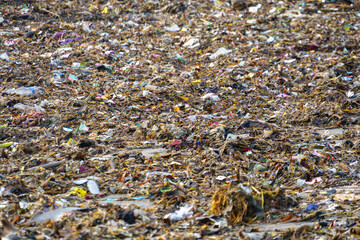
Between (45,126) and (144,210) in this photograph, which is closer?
(144,210)

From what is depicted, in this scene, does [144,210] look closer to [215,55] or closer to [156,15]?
[215,55]

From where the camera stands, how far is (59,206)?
2.53 meters

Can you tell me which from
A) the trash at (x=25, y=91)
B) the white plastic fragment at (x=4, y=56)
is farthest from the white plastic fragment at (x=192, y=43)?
the white plastic fragment at (x=4, y=56)

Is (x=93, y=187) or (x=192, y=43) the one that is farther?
(x=192, y=43)

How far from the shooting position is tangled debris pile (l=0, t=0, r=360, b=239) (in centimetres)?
250

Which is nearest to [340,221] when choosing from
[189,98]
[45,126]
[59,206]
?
[59,206]

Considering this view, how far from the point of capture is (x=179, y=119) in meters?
4.14

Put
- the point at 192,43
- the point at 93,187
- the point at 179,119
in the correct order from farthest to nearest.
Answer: the point at 192,43 → the point at 179,119 → the point at 93,187

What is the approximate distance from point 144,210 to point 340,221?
1.28 m

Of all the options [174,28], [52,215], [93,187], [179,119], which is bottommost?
[179,119]

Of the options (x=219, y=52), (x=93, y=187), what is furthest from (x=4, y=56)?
(x=93, y=187)

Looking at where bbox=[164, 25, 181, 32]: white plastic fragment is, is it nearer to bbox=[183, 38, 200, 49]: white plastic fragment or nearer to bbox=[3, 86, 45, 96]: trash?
bbox=[183, 38, 200, 49]: white plastic fragment

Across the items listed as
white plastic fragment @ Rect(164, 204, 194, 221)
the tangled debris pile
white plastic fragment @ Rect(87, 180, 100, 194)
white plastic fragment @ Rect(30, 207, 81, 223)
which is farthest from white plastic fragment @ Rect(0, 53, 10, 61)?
white plastic fragment @ Rect(164, 204, 194, 221)

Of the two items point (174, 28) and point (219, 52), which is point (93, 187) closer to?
point (219, 52)
